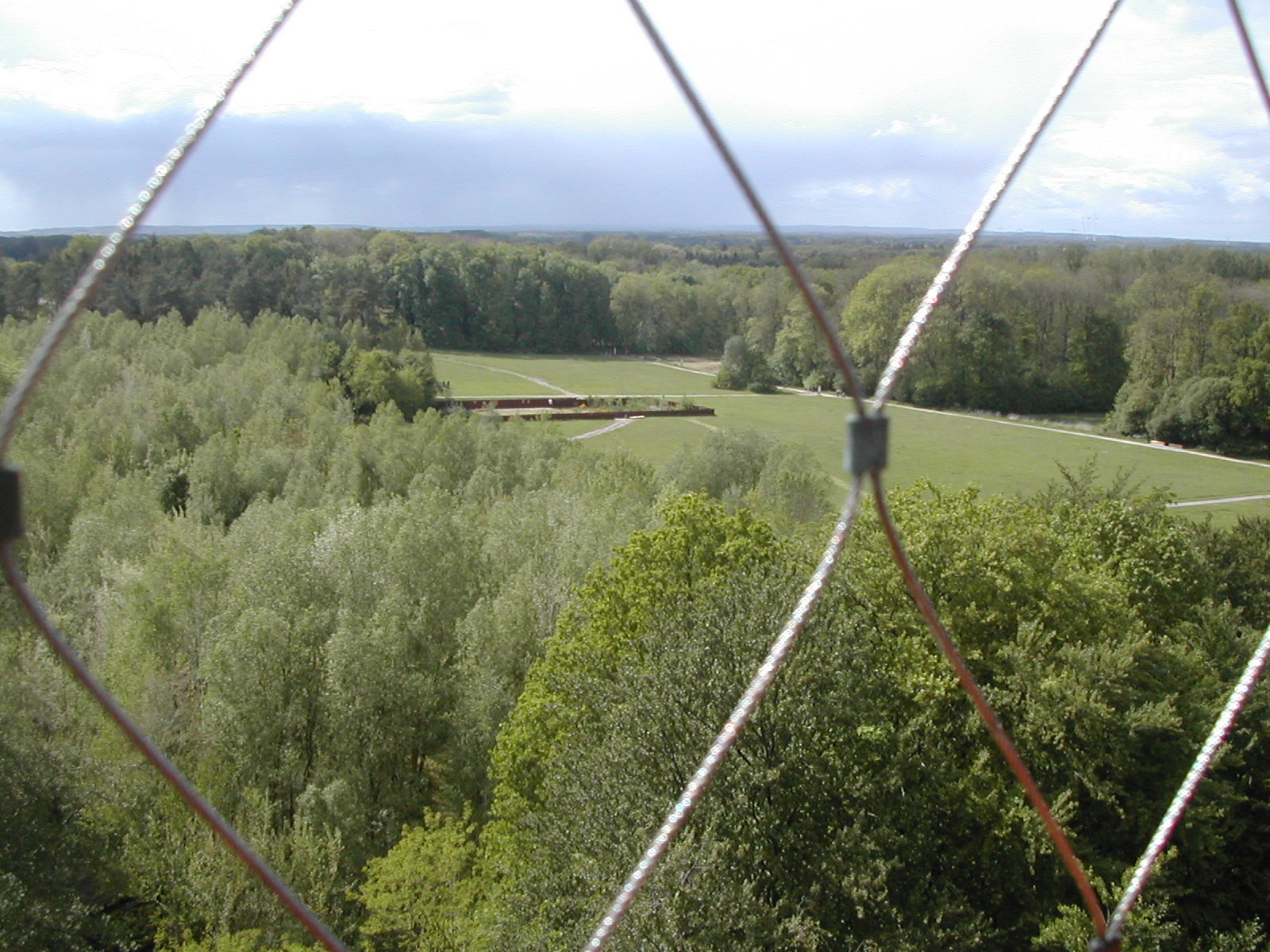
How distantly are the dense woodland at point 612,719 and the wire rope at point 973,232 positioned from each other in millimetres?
8732

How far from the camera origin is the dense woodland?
11.6m

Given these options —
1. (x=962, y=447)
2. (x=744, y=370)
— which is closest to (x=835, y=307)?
(x=962, y=447)

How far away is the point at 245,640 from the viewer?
1838 centimetres

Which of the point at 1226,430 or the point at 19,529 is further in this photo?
the point at 1226,430

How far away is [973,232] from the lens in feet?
8.89

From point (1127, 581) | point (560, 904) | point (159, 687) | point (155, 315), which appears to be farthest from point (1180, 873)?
point (155, 315)

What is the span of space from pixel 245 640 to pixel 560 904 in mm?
9677

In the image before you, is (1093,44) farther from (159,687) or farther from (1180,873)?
(159,687)

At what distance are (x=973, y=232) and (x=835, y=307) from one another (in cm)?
3423

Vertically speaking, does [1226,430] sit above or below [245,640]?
below

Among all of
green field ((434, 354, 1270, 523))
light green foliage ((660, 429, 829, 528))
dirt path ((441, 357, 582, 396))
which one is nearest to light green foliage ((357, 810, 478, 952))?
light green foliage ((660, 429, 829, 528))

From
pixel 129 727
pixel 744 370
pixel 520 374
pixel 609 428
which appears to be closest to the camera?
pixel 129 727

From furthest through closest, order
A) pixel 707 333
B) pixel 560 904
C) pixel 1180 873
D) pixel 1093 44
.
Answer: pixel 707 333, pixel 1180 873, pixel 560 904, pixel 1093 44

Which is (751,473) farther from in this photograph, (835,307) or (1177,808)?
(1177,808)
